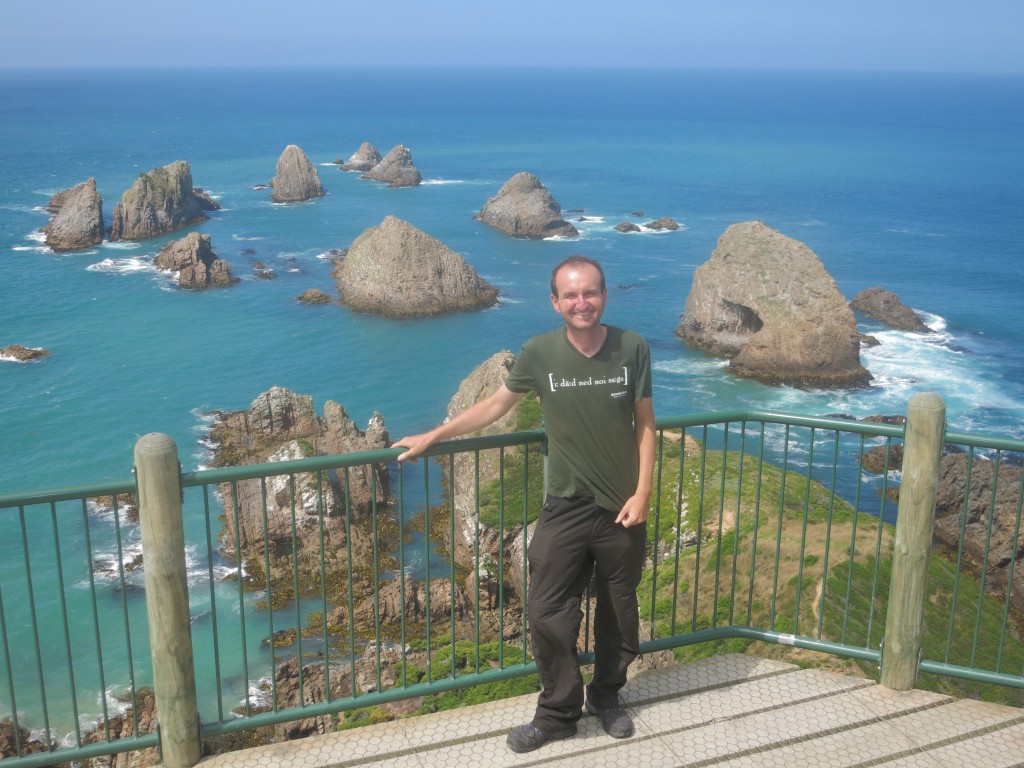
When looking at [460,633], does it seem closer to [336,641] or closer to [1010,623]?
[336,641]

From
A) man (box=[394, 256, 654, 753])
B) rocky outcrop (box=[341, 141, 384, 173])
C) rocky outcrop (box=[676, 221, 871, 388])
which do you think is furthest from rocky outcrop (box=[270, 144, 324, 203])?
man (box=[394, 256, 654, 753])

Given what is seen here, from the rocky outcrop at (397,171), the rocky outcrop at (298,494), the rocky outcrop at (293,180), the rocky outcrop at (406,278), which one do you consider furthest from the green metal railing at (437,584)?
the rocky outcrop at (397,171)

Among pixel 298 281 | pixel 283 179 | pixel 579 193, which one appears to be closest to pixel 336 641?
pixel 298 281

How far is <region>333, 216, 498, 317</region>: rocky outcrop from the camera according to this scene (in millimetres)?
56000

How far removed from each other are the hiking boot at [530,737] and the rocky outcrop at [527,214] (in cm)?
7152

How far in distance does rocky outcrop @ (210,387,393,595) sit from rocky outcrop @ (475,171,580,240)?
134 feet

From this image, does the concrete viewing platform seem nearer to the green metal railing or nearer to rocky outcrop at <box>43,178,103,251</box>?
the green metal railing

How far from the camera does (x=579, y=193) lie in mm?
99500

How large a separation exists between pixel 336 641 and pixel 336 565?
4820 mm

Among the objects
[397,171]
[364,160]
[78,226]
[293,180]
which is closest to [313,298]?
[78,226]

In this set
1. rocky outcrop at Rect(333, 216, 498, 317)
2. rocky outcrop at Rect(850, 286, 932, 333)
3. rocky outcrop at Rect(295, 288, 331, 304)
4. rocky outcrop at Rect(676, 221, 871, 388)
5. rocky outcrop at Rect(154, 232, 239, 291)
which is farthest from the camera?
rocky outcrop at Rect(154, 232, 239, 291)

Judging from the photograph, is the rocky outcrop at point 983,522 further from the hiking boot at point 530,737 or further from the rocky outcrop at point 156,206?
the rocky outcrop at point 156,206

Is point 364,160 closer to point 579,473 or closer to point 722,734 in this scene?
point 579,473

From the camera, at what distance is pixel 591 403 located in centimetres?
564
